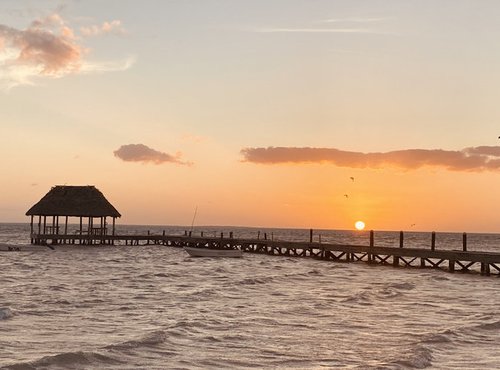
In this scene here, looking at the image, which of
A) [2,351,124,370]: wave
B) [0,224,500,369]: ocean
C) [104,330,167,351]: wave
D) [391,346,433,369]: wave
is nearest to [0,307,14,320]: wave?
[0,224,500,369]: ocean

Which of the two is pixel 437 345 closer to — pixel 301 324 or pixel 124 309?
→ pixel 301 324

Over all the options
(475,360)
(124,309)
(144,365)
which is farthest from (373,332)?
(124,309)

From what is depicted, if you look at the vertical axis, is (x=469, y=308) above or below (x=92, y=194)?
below

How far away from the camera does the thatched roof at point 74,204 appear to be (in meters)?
68.9

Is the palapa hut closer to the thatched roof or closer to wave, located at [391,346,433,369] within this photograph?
the thatched roof

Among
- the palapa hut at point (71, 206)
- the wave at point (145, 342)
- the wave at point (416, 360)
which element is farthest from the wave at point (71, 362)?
the palapa hut at point (71, 206)

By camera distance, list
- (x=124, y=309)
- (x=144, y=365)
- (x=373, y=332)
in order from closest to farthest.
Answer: (x=144, y=365), (x=373, y=332), (x=124, y=309)

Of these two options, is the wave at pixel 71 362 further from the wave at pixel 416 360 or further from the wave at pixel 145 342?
the wave at pixel 416 360

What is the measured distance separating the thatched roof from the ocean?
2992cm

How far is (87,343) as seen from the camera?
16625 millimetres

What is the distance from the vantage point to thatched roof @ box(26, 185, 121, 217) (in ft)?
226

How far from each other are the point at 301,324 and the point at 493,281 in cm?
2110

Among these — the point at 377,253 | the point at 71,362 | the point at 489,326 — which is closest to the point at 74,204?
the point at 377,253

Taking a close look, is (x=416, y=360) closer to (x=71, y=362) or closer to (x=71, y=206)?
(x=71, y=362)
